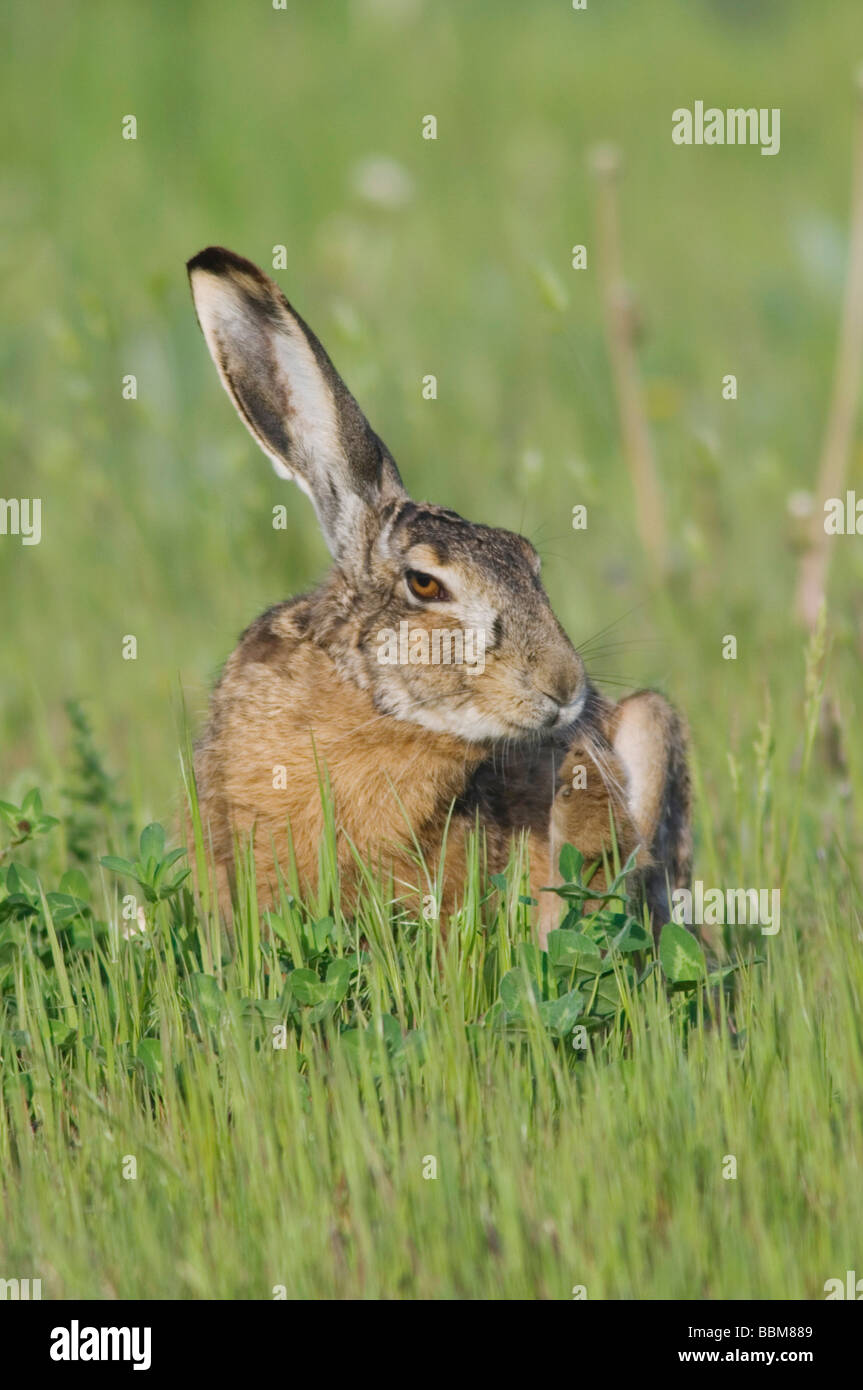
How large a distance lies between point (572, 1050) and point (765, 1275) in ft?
3.30

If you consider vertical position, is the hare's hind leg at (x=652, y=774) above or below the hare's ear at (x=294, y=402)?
below

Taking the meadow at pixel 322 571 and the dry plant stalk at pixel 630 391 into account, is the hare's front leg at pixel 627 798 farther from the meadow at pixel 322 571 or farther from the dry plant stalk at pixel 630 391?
the dry plant stalk at pixel 630 391

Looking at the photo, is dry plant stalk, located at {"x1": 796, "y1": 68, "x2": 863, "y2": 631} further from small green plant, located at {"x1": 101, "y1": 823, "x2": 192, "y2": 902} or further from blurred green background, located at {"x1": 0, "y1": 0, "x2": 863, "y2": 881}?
small green plant, located at {"x1": 101, "y1": 823, "x2": 192, "y2": 902}

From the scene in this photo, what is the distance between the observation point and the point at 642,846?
5543mm

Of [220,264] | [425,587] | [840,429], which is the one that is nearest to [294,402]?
[220,264]

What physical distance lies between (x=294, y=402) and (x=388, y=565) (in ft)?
2.14

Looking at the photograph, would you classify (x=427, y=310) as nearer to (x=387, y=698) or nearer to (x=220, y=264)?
(x=220, y=264)

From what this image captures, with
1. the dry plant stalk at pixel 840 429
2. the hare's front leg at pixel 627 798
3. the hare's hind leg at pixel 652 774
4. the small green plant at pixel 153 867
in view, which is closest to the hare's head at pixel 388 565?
the hare's front leg at pixel 627 798

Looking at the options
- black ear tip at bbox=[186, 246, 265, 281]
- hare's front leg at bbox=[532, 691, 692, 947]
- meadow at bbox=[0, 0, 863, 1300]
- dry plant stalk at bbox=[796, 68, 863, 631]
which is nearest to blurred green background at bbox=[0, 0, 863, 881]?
meadow at bbox=[0, 0, 863, 1300]

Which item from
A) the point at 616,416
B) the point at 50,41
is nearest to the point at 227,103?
the point at 50,41

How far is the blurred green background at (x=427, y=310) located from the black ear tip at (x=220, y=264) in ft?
3.20

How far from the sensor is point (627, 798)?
5.71 metres

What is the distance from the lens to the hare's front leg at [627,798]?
554 cm

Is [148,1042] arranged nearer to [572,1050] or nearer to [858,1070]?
[572,1050]
